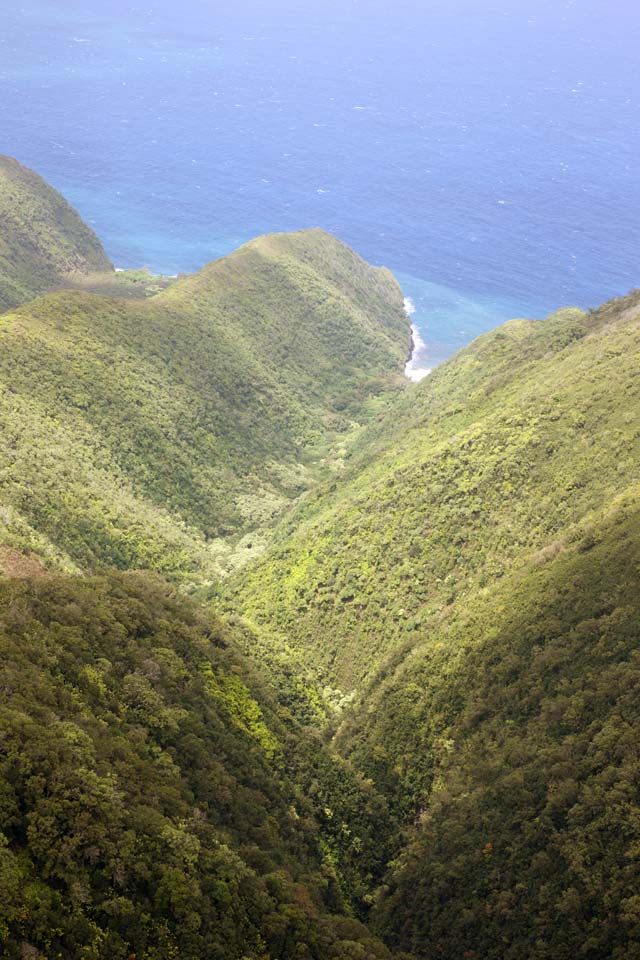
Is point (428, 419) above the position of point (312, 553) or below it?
above

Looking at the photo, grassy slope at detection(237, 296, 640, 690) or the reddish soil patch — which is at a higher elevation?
grassy slope at detection(237, 296, 640, 690)

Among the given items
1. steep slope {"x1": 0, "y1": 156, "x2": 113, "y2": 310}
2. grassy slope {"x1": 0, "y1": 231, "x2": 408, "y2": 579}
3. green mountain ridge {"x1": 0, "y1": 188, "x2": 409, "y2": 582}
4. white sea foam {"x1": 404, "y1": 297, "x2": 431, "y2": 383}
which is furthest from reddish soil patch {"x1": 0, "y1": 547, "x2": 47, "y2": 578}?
white sea foam {"x1": 404, "y1": 297, "x2": 431, "y2": 383}

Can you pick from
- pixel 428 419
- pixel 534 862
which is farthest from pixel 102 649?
pixel 428 419

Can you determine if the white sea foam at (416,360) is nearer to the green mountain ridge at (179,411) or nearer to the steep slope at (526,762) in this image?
the green mountain ridge at (179,411)

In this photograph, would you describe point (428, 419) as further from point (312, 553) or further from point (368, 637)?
point (368, 637)

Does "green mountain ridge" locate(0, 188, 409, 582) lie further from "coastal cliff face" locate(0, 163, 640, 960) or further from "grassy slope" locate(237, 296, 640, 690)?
"grassy slope" locate(237, 296, 640, 690)
